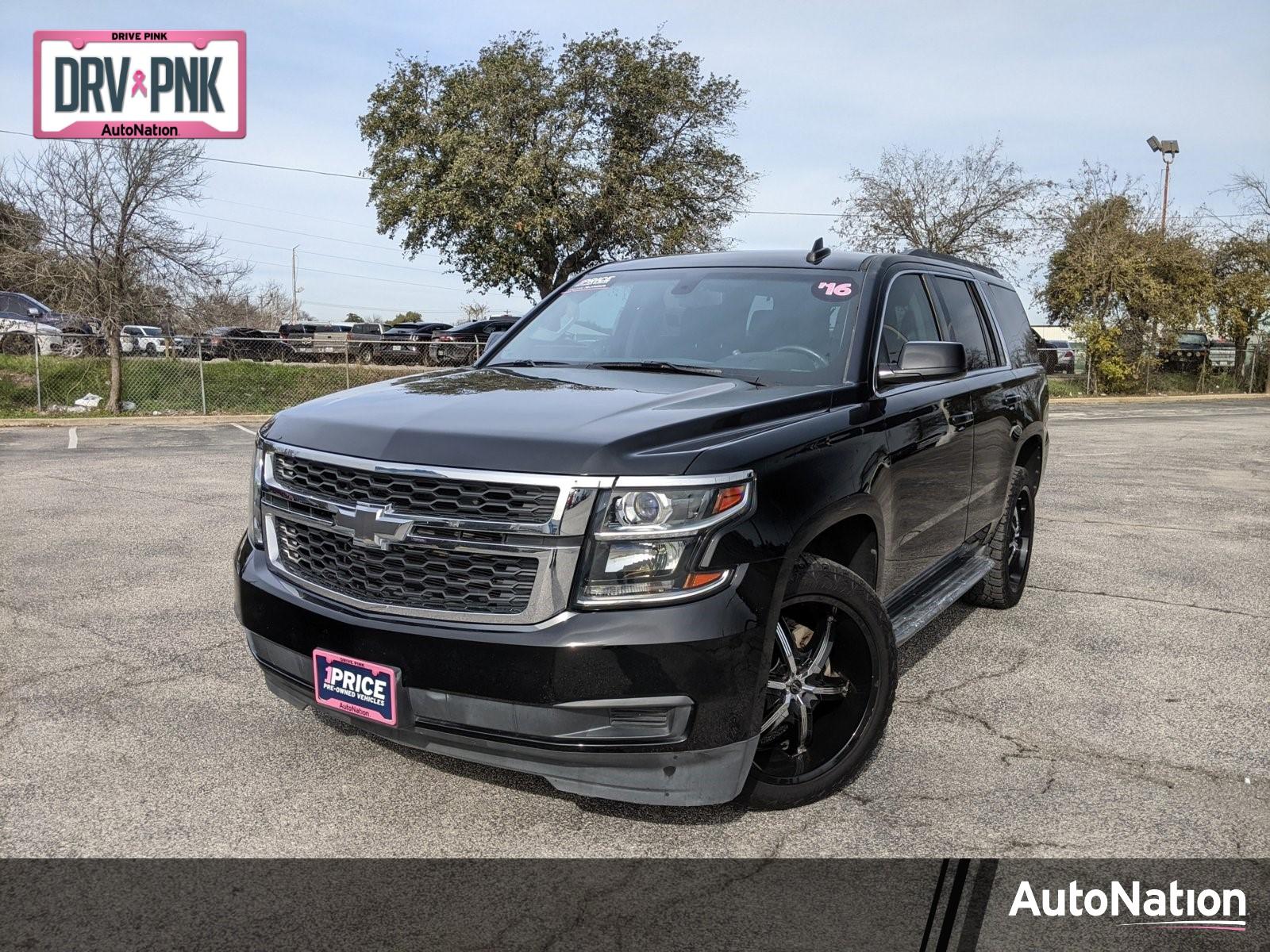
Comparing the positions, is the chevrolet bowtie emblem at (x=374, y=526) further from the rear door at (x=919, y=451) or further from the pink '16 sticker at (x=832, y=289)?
the pink '16 sticker at (x=832, y=289)

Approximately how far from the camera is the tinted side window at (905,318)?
15.0ft

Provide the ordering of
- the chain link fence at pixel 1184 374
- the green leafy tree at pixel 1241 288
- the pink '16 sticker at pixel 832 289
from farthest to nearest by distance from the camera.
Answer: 1. the green leafy tree at pixel 1241 288
2. the chain link fence at pixel 1184 374
3. the pink '16 sticker at pixel 832 289

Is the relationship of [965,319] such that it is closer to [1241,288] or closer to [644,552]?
[644,552]

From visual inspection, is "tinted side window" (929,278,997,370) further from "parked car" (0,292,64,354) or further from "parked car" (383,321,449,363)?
"parked car" (0,292,64,354)

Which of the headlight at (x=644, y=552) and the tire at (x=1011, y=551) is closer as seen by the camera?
the headlight at (x=644, y=552)

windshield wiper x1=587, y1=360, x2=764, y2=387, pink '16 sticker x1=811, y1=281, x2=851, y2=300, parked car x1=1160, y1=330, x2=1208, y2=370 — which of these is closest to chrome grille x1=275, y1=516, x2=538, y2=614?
windshield wiper x1=587, y1=360, x2=764, y2=387

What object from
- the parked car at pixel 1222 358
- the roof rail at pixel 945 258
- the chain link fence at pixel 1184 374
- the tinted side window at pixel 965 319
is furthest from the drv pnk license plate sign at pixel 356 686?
the parked car at pixel 1222 358

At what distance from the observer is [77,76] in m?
20.5

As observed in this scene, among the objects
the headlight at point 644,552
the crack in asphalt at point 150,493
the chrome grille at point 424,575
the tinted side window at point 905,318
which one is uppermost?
the tinted side window at point 905,318

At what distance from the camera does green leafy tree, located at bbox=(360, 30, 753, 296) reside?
105 feet

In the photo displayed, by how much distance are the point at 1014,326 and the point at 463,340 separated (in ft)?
93.6

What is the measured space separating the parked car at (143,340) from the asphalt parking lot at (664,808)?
16.7 meters

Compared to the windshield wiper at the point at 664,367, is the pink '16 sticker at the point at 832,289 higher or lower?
higher

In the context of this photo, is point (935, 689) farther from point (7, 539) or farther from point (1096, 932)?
point (7, 539)
